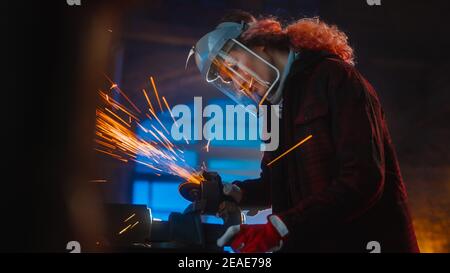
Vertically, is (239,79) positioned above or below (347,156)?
above

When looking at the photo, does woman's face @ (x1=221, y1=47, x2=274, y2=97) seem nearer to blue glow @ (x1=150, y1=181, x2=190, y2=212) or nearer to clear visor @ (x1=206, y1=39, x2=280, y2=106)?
clear visor @ (x1=206, y1=39, x2=280, y2=106)

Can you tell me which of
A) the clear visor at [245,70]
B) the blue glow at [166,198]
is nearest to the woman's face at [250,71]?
the clear visor at [245,70]

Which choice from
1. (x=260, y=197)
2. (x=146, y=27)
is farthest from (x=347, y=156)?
(x=146, y=27)

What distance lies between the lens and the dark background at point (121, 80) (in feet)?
7.41

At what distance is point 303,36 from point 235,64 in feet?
1.06

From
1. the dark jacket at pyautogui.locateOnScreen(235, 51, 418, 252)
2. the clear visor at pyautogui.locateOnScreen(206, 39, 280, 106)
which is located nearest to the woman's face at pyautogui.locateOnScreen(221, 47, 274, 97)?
the clear visor at pyautogui.locateOnScreen(206, 39, 280, 106)

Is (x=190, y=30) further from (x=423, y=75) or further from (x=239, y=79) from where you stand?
(x=423, y=75)

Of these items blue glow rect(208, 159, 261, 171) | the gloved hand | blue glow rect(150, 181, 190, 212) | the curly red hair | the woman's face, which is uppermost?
the curly red hair

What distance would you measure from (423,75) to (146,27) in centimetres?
Answer: 133

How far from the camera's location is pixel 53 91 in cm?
236

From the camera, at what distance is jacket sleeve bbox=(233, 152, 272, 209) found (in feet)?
7.23

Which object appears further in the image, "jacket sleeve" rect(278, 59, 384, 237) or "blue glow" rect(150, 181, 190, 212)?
"blue glow" rect(150, 181, 190, 212)

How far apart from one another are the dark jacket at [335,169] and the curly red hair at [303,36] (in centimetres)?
8

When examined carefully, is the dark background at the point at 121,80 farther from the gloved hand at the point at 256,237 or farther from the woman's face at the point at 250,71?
the gloved hand at the point at 256,237
